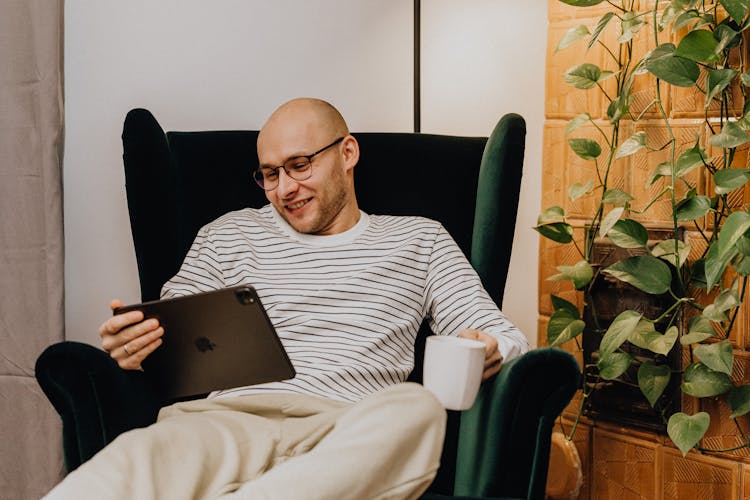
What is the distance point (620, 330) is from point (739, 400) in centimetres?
31

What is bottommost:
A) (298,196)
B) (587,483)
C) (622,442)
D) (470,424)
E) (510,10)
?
(587,483)

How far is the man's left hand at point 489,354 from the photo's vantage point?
1.31m

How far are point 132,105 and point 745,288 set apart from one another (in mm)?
1524

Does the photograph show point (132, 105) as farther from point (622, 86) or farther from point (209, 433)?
point (622, 86)

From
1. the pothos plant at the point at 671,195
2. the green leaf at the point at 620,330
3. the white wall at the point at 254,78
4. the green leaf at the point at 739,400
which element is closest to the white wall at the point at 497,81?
the white wall at the point at 254,78

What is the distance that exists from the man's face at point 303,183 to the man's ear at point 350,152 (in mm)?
62

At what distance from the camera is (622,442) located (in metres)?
2.15

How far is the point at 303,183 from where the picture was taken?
164 centimetres

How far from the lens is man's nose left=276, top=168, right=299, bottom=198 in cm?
162

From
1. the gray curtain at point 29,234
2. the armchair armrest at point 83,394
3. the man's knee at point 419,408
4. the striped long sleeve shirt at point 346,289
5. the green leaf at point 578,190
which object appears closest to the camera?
the man's knee at point 419,408

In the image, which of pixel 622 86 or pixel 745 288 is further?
pixel 622 86

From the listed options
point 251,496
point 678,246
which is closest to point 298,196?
point 251,496

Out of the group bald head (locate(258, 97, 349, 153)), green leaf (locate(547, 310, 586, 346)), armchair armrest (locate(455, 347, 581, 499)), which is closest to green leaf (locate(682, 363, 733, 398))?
green leaf (locate(547, 310, 586, 346))

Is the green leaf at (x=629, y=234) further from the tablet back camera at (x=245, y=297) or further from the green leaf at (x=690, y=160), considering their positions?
the tablet back camera at (x=245, y=297)
